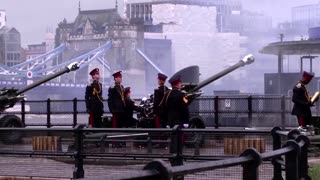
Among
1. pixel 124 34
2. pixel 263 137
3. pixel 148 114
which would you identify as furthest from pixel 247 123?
pixel 124 34

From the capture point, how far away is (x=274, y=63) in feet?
175

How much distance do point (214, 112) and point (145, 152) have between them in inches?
377

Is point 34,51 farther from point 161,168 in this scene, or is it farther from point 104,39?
point 161,168

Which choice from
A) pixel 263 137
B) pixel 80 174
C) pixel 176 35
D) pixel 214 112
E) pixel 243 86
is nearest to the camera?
pixel 263 137

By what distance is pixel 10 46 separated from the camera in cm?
8625

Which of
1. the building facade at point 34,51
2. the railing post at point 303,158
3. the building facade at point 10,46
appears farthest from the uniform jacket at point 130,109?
the building facade at point 34,51

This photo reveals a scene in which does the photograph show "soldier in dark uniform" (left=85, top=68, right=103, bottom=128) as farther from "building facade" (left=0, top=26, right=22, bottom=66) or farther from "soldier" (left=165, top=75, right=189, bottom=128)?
"building facade" (left=0, top=26, right=22, bottom=66)

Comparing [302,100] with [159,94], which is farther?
[302,100]

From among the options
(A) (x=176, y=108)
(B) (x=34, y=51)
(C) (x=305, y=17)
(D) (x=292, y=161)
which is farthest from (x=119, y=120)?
(B) (x=34, y=51)

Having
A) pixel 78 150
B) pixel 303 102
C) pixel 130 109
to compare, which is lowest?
pixel 78 150

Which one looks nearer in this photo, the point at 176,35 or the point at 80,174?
the point at 80,174

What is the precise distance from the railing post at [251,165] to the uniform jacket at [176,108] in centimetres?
880

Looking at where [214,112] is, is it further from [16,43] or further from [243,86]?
[16,43]

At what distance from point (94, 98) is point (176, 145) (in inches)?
264
